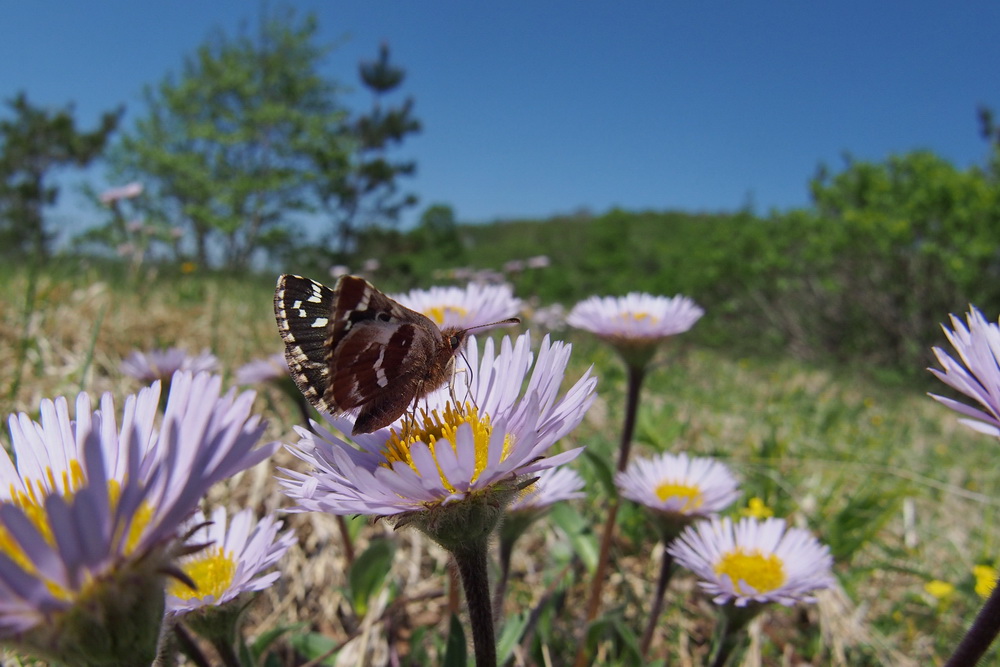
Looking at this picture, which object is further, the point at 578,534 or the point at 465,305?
the point at 465,305

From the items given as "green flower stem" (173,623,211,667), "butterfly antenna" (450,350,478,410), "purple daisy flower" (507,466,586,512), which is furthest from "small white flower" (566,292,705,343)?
"green flower stem" (173,623,211,667)

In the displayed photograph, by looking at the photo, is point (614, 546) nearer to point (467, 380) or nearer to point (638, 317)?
point (638, 317)

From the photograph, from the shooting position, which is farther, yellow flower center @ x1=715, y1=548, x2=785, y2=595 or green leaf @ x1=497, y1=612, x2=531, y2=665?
yellow flower center @ x1=715, y1=548, x2=785, y2=595

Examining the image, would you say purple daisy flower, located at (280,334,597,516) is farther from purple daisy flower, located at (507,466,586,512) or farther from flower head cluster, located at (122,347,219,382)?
flower head cluster, located at (122,347,219,382)

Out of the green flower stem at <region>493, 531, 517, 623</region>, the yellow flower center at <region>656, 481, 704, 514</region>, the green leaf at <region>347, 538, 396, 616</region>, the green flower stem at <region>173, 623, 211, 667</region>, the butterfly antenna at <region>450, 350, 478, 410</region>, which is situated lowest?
the green leaf at <region>347, 538, 396, 616</region>

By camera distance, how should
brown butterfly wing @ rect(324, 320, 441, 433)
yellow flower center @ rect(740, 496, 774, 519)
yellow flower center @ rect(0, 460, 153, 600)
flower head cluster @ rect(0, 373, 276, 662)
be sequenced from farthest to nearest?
yellow flower center @ rect(740, 496, 774, 519), brown butterfly wing @ rect(324, 320, 441, 433), yellow flower center @ rect(0, 460, 153, 600), flower head cluster @ rect(0, 373, 276, 662)

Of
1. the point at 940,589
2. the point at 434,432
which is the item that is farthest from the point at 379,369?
the point at 940,589
